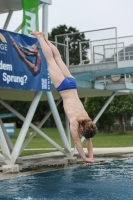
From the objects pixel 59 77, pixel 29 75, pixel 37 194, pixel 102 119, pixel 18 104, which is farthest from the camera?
pixel 18 104

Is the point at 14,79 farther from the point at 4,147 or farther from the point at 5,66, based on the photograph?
the point at 4,147

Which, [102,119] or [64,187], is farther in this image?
[102,119]

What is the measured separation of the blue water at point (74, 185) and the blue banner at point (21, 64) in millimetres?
3800

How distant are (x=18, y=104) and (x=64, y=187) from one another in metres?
66.6

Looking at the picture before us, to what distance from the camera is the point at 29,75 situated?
18750mm

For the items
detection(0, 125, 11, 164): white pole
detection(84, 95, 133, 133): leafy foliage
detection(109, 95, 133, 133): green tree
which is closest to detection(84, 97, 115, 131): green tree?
detection(84, 95, 133, 133): leafy foliage

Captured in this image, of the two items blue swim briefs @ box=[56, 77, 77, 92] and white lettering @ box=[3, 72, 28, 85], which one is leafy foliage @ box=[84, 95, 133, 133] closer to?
white lettering @ box=[3, 72, 28, 85]

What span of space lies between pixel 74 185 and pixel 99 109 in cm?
4292

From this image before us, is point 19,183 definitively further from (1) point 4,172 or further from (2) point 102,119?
(2) point 102,119

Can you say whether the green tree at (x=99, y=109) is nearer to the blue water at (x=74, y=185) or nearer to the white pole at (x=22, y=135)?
the white pole at (x=22, y=135)

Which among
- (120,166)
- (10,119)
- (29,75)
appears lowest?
(10,119)

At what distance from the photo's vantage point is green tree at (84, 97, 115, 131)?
188 feet

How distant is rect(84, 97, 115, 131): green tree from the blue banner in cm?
3745

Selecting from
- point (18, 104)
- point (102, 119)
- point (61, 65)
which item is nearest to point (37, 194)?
point (61, 65)
